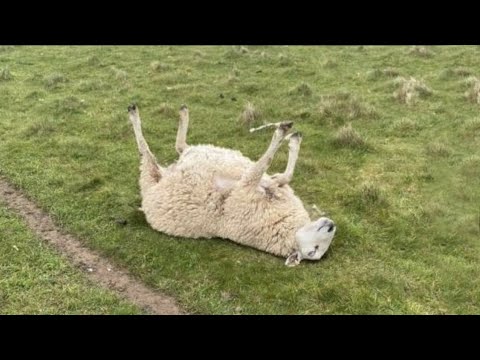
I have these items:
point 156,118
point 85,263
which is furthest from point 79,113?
point 85,263

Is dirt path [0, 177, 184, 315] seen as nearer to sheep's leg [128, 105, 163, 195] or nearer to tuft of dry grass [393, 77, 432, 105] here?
sheep's leg [128, 105, 163, 195]

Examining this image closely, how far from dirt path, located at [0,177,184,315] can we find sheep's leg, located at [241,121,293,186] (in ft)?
6.69

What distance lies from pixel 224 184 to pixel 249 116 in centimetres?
421

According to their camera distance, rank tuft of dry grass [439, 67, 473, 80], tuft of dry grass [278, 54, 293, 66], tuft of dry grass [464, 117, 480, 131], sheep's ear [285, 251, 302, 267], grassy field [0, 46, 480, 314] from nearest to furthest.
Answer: grassy field [0, 46, 480, 314]
sheep's ear [285, 251, 302, 267]
tuft of dry grass [464, 117, 480, 131]
tuft of dry grass [439, 67, 473, 80]
tuft of dry grass [278, 54, 293, 66]

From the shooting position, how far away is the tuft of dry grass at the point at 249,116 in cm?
1202

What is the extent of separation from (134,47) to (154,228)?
42.8ft

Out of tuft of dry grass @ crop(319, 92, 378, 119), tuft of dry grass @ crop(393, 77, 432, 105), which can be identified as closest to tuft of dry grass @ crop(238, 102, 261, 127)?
tuft of dry grass @ crop(319, 92, 378, 119)

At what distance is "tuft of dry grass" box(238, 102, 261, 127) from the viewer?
12023 millimetres

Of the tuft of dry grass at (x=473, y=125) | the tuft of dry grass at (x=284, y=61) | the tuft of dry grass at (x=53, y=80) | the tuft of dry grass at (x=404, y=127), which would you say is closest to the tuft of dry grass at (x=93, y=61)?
the tuft of dry grass at (x=53, y=80)

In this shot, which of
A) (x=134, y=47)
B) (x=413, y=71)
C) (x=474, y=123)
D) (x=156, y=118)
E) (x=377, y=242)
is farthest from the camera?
(x=134, y=47)

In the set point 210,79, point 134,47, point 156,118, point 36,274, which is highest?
point 134,47

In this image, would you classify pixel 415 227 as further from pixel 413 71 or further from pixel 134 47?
pixel 134 47

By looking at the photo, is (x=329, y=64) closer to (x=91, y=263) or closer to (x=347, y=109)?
(x=347, y=109)

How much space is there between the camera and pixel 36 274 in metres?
7.34
